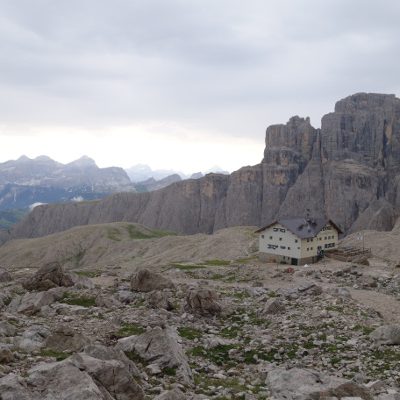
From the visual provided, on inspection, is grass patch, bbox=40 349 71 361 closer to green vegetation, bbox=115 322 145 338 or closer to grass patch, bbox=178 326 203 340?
green vegetation, bbox=115 322 145 338

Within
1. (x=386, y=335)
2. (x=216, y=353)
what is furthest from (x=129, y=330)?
(x=386, y=335)

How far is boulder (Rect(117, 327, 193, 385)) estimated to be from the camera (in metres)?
20.0

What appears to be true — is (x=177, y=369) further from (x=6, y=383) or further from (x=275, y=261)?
(x=275, y=261)

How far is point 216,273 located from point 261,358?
42.9 metres

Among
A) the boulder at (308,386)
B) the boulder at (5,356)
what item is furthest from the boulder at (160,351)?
the boulder at (5,356)

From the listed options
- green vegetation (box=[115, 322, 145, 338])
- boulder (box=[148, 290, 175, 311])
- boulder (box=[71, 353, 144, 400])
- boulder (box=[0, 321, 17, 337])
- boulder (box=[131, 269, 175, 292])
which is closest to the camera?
boulder (box=[71, 353, 144, 400])

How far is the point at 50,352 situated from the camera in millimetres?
20547

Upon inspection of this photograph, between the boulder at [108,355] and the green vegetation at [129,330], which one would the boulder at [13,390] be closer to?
the boulder at [108,355]

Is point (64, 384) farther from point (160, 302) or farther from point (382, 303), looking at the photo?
point (382, 303)

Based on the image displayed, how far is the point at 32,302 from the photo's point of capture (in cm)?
3525

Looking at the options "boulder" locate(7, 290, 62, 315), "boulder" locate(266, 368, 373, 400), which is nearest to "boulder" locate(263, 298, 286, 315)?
"boulder" locate(266, 368, 373, 400)

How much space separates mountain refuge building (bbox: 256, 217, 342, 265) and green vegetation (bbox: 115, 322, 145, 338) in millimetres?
61418

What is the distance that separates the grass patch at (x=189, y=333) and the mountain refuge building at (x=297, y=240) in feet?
195

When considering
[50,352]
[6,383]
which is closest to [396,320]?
[50,352]
